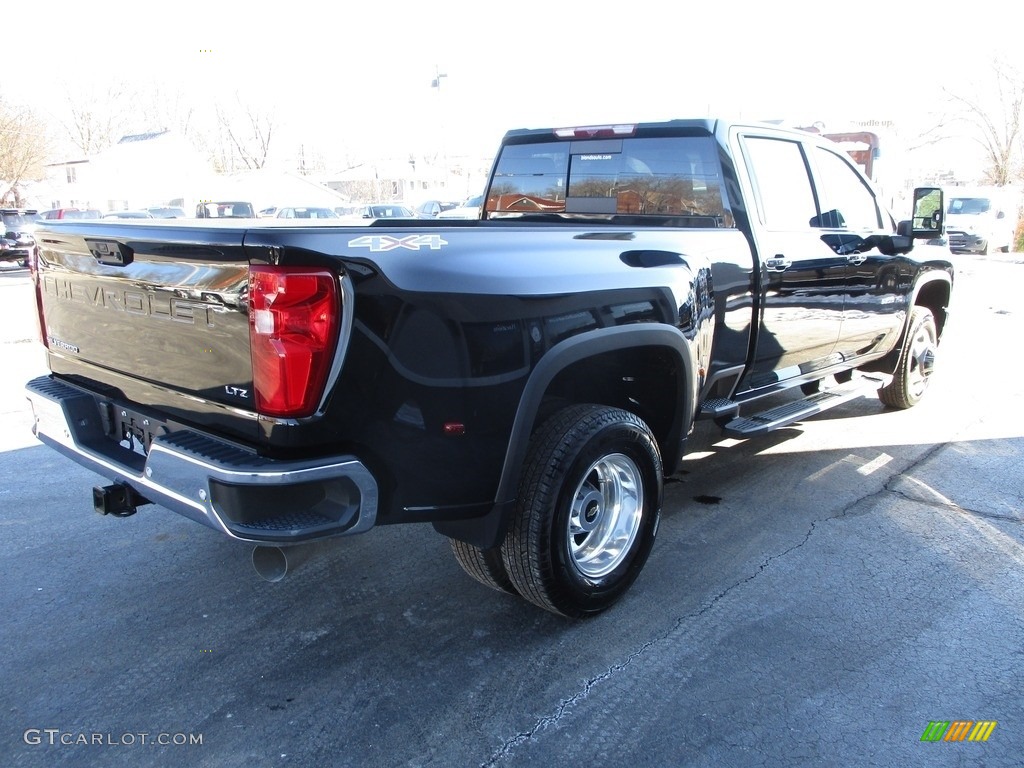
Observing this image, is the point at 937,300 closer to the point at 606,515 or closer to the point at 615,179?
the point at 615,179

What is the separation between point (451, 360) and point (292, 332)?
1.73ft

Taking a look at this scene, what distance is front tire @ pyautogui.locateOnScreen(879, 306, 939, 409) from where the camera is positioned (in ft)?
20.5

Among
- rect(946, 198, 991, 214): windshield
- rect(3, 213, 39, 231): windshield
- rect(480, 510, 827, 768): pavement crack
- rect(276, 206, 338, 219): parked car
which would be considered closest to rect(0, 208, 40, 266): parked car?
rect(3, 213, 39, 231): windshield

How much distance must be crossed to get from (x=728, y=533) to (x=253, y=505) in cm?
265

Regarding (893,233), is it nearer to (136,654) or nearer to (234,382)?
(234,382)

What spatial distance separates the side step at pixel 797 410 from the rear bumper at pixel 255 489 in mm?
2330

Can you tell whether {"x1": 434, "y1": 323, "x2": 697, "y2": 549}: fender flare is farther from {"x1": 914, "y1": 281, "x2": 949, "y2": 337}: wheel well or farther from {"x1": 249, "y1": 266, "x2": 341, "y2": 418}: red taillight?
{"x1": 914, "y1": 281, "x2": 949, "y2": 337}: wheel well

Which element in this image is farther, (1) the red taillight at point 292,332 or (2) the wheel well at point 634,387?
(2) the wheel well at point 634,387

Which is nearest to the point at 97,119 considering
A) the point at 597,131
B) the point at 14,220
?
the point at 14,220

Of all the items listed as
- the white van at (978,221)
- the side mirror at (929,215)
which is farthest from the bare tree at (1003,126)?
the side mirror at (929,215)

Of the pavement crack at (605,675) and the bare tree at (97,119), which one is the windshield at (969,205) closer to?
the pavement crack at (605,675)

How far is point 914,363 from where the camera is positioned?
652 cm

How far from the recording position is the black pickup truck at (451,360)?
251 centimetres

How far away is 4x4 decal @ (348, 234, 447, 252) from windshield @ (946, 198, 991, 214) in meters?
26.5
